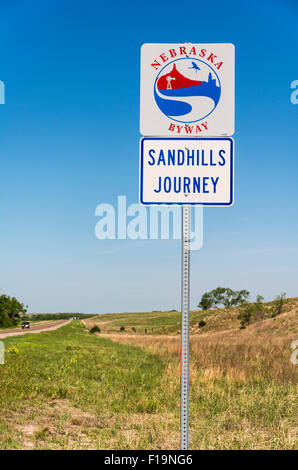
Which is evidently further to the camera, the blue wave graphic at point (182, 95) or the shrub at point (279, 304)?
the shrub at point (279, 304)

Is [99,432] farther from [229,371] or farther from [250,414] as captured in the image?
[229,371]

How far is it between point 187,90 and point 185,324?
2.61 metres

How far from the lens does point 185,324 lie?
4402 millimetres

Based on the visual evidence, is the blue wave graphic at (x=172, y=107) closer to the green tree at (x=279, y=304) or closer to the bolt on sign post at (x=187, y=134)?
the bolt on sign post at (x=187, y=134)

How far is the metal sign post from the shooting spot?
4266mm

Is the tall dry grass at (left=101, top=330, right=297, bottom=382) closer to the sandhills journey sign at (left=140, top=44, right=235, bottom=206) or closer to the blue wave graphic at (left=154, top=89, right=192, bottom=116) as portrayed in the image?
the sandhills journey sign at (left=140, top=44, right=235, bottom=206)

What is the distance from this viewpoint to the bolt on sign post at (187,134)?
4453mm

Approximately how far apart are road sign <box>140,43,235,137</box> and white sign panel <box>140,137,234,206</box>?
0.13m

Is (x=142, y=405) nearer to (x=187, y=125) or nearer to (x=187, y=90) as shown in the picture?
(x=187, y=125)

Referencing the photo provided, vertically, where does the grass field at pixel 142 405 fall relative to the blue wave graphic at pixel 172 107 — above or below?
below

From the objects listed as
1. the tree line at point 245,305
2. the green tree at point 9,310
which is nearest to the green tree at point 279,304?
the tree line at point 245,305

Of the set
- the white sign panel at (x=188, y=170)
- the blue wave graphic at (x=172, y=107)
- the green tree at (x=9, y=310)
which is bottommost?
the green tree at (x=9, y=310)

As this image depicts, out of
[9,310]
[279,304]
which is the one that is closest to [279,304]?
[279,304]
